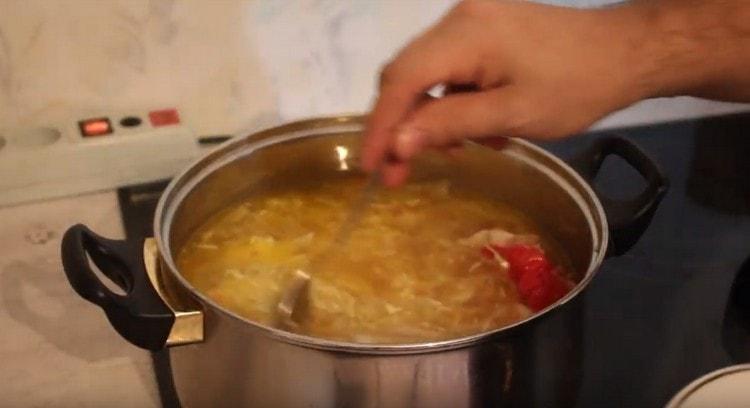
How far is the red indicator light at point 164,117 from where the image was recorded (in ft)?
3.17

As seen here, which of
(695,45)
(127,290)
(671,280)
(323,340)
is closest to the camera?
(323,340)

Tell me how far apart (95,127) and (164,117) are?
0.07 meters

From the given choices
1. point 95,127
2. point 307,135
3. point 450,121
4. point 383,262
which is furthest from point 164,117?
point 450,121

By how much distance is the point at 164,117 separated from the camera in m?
0.97

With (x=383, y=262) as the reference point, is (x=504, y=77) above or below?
above

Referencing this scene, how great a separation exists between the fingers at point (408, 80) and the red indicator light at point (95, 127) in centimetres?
41

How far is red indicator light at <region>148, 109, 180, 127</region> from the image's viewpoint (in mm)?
967

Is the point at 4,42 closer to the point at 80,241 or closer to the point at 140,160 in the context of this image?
the point at 140,160

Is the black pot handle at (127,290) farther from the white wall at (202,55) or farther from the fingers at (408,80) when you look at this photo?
the white wall at (202,55)

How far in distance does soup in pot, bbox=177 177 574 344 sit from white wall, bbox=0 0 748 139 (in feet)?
0.55

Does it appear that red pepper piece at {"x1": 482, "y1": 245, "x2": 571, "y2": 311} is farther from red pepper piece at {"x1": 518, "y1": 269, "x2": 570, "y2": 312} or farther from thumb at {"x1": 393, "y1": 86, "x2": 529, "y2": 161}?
thumb at {"x1": 393, "y1": 86, "x2": 529, "y2": 161}

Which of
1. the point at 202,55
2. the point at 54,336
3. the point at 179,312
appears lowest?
the point at 54,336

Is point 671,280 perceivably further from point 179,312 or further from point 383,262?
point 179,312

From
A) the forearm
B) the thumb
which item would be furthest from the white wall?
the thumb
